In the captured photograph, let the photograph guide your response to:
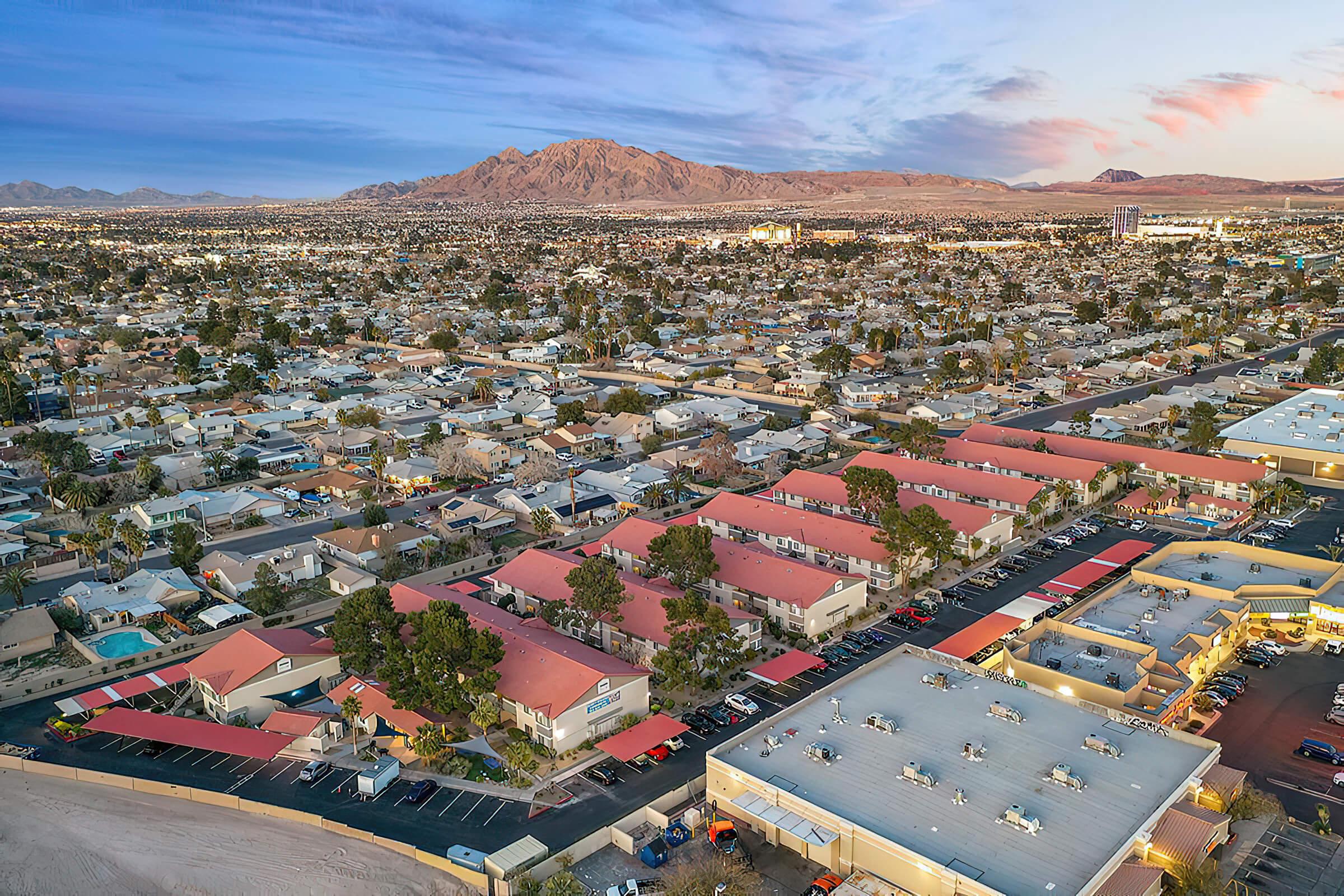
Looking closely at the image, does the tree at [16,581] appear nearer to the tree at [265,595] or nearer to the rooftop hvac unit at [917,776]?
the tree at [265,595]

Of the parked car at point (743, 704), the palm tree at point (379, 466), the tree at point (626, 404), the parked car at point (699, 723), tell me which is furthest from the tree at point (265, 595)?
the tree at point (626, 404)

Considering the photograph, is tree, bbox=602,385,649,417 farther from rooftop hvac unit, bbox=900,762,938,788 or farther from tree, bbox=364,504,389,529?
rooftop hvac unit, bbox=900,762,938,788

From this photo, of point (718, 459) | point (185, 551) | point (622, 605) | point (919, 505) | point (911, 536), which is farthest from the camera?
point (718, 459)

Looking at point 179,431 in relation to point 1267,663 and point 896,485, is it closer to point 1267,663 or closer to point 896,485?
→ point 896,485

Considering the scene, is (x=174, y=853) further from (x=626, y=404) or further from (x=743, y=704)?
(x=626, y=404)

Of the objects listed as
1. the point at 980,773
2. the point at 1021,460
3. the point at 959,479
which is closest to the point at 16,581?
→ the point at 980,773

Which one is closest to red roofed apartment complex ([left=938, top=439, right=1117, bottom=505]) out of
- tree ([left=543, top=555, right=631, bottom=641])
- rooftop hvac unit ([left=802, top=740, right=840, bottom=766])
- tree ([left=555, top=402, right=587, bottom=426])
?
tree ([left=555, top=402, right=587, bottom=426])
